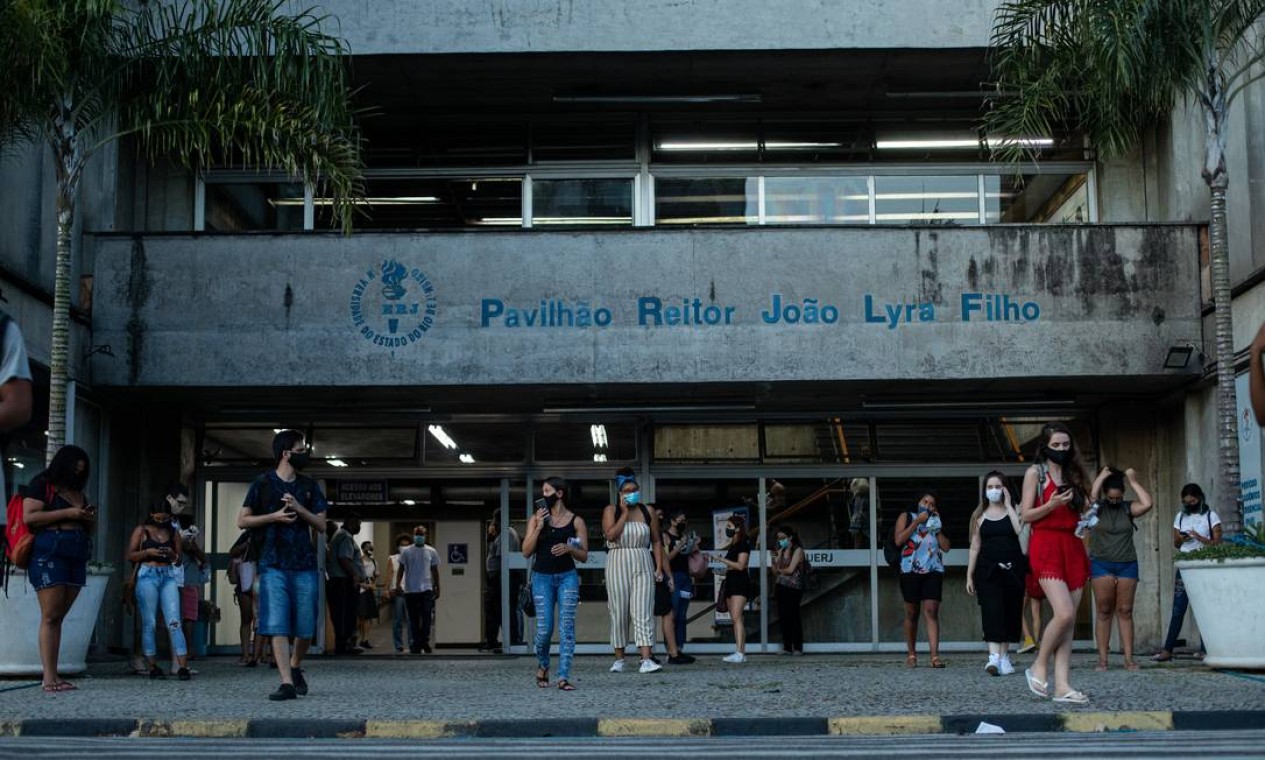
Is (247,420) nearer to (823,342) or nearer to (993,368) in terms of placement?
(823,342)

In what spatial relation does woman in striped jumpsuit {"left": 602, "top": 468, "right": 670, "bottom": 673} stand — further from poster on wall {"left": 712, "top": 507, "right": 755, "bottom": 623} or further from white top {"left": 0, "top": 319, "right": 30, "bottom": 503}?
white top {"left": 0, "top": 319, "right": 30, "bottom": 503}

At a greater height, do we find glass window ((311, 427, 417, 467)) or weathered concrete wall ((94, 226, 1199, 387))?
weathered concrete wall ((94, 226, 1199, 387))

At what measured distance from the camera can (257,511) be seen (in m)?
11.7

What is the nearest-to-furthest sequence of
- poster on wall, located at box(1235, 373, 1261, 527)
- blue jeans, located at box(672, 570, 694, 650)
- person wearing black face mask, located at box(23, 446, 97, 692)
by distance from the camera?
person wearing black face mask, located at box(23, 446, 97, 692)
poster on wall, located at box(1235, 373, 1261, 527)
blue jeans, located at box(672, 570, 694, 650)

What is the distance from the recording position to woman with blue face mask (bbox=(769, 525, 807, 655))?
19.0 meters

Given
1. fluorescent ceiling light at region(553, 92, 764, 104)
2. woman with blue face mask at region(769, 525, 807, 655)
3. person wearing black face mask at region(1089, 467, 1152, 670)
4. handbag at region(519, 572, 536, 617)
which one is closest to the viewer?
person wearing black face mask at region(1089, 467, 1152, 670)

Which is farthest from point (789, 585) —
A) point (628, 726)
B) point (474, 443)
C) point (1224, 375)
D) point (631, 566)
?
point (628, 726)

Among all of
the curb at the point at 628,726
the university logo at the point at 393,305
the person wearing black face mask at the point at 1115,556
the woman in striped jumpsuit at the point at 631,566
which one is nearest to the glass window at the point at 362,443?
the university logo at the point at 393,305

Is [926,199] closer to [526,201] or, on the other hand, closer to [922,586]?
[526,201]

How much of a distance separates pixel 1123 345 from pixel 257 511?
1052 cm

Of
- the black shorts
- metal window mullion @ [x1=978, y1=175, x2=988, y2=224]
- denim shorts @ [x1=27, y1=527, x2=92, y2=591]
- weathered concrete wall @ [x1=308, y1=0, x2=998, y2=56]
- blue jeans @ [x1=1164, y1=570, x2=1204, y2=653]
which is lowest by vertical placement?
blue jeans @ [x1=1164, y1=570, x2=1204, y2=653]

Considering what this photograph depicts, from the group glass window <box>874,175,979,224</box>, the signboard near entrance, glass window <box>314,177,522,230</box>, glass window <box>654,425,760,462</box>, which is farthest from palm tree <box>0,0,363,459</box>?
glass window <box>874,175,979,224</box>

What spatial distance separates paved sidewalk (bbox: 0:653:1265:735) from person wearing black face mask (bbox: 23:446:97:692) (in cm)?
44

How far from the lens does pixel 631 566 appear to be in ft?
49.5
